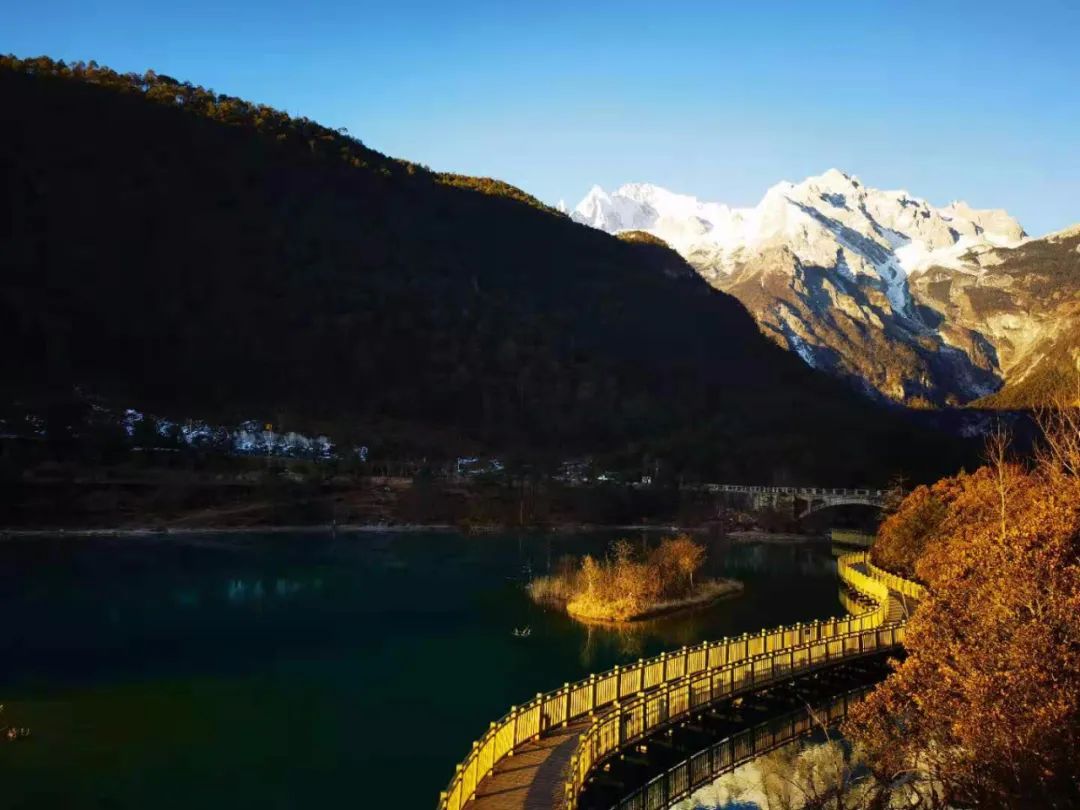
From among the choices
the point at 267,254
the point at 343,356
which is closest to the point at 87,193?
the point at 267,254

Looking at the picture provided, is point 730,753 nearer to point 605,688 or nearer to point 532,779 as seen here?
point 605,688

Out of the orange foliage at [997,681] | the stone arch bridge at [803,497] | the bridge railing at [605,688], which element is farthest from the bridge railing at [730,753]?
the stone arch bridge at [803,497]

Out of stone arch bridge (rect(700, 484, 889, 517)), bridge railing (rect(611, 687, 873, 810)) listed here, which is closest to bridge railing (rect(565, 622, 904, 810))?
bridge railing (rect(611, 687, 873, 810))

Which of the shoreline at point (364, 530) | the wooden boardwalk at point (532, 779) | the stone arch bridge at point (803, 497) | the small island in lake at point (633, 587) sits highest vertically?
the wooden boardwalk at point (532, 779)

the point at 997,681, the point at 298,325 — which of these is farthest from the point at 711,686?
the point at 298,325

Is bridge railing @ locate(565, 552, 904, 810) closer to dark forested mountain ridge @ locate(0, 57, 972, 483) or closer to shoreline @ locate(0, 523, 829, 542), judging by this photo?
shoreline @ locate(0, 523, 829, 542)

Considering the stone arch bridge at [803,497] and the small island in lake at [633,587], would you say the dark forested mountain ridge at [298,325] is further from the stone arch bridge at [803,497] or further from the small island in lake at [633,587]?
the small island in lake at [633,587]
